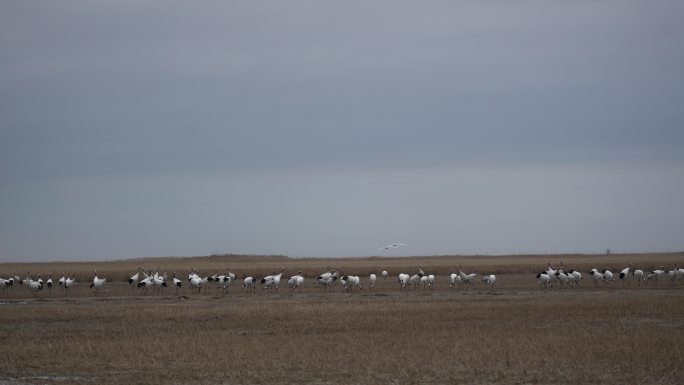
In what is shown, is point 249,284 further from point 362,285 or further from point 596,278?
point 596,278

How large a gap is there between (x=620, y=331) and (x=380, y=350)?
22.7 ft

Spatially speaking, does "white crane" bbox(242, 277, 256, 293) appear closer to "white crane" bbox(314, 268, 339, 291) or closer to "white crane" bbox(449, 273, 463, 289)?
"white crane" bbox(314, 268, 339, 291)

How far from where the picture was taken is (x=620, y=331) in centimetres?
2392

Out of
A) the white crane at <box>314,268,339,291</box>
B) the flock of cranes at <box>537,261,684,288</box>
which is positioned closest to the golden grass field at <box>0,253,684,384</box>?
the flock of cranes at <box>537,261,684,288</box>

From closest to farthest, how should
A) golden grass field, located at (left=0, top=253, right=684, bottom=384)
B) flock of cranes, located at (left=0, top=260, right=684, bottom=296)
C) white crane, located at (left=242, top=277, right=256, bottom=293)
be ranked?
1. golden grass field, located at (left=0, top=253, right=684, bottom=384)
2. flock of cranes, located at (left=0, top=260, right=684, bottom=296)
3. white crane, located at (left=242, top=277, right=256, bottom=293)

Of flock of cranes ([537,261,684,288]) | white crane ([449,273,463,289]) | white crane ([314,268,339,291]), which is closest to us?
flock of cranes ([537,261,684,288])

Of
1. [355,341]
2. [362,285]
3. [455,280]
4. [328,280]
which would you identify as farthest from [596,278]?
[355,341]

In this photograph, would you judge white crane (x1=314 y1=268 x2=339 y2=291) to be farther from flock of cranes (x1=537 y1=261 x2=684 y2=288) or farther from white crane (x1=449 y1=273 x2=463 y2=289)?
flock of cranes (x1=537 y1=261 x2=684 y2=288)

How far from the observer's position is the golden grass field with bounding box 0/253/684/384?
1861 cm

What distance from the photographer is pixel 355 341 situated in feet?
76.2

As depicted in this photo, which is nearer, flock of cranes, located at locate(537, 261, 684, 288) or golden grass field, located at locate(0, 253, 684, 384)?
golden grass field, located at locate(0, 253, 684, 384)

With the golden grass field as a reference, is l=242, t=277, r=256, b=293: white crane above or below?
above

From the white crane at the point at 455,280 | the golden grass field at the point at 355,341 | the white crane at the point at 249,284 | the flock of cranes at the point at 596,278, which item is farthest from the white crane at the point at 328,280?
the flock of cranes at the point at 596,278

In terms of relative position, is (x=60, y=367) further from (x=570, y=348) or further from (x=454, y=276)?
(x=454, y=276)
